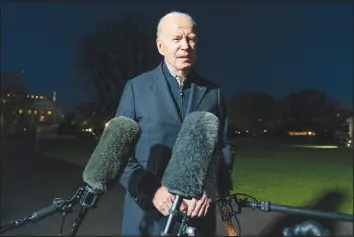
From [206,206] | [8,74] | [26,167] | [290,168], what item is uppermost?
[8,74]

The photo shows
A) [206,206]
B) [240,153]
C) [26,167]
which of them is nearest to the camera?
[206,206]

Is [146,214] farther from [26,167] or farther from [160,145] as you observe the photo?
[26,167]

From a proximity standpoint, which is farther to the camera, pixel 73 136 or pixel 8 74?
pixel 8 74

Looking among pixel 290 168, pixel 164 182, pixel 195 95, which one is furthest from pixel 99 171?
pixel 290 168

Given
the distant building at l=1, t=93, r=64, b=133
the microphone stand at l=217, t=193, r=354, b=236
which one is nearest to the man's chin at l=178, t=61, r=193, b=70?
the microphone stand at l=217, t=193, r=354, b=236

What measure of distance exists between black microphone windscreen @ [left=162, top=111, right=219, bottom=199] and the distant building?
0.55 m

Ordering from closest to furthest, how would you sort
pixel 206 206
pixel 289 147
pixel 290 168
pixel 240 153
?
pixel 206 206, pixel 240 153, pixel 289 147, pixel 290 168

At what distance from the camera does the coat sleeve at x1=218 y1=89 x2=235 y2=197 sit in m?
0.65

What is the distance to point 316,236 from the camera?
0.47 meters

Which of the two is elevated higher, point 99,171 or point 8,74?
point 8,74

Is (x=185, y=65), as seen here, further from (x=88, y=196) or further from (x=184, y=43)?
(x=88, y=196)

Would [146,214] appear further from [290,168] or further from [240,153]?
[290,168]

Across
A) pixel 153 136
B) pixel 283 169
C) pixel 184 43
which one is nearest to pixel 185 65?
pixel 184 43

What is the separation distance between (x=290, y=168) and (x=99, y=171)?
94 centimetres
